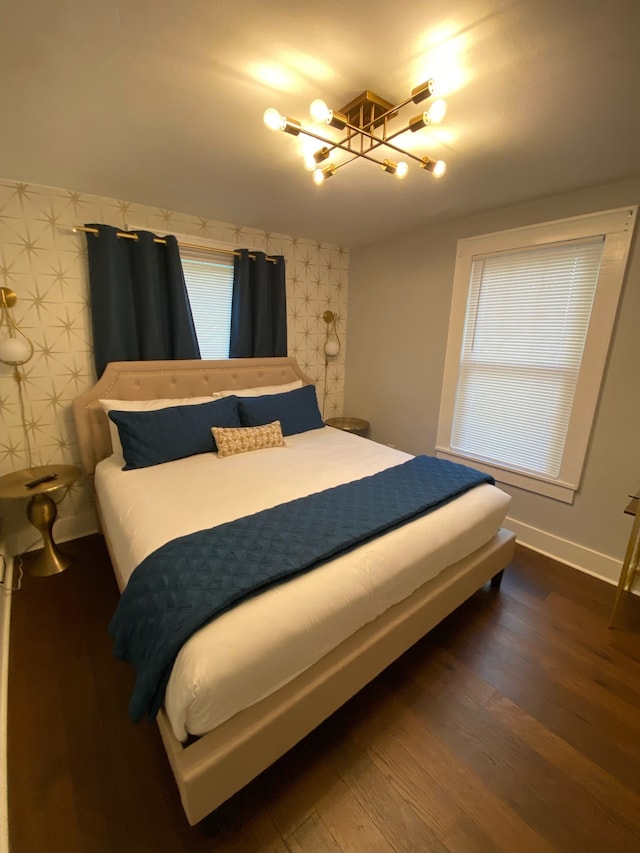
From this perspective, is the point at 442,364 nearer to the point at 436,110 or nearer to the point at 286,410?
the point at 286,410

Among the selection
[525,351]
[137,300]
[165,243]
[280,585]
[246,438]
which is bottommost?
[280,585]

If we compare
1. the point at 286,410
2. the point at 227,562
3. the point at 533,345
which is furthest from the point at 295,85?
the point at 533,345

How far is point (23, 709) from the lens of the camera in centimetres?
141

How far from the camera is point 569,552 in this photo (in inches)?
94.4

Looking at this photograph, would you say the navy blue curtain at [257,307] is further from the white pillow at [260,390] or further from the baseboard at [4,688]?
the baseboard at [4,688]

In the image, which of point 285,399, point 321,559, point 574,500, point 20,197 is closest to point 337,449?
point 285,399

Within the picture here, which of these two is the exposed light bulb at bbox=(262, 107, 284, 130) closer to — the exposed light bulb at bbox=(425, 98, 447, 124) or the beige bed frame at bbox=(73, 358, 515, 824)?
the exposed light bulb at bbox=(425, 98, 447, 124)

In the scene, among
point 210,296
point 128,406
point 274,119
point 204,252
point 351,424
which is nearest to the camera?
point 274,119

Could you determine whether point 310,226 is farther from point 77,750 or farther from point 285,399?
point 77,750

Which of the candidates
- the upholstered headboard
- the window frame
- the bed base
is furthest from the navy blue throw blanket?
the window frame

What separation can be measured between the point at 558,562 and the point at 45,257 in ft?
12.9

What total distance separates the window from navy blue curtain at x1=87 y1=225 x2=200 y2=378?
84.1 inches

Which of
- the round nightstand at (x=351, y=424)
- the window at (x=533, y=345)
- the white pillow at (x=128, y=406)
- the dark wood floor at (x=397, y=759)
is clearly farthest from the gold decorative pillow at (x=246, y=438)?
the window at (x=533, y=345)

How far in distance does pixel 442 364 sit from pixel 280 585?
2.34 meters
